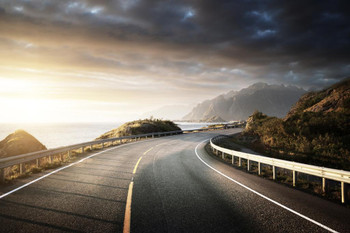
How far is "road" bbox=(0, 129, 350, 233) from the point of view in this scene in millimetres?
4411

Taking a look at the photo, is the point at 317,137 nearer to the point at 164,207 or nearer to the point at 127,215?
the point at 164,207

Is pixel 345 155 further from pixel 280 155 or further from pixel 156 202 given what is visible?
pixel 156 202

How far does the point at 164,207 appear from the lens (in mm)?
5457

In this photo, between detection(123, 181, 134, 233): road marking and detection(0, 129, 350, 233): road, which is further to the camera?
detection(0, 129, 350, 233): road

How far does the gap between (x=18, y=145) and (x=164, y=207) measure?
19.1 meters

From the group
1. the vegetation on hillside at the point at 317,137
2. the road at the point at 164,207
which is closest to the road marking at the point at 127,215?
the road at the point at 164,207

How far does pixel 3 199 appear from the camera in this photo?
5996 mm

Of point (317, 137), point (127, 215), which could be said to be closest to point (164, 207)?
point (127, 215)

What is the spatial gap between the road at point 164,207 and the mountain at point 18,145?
12785 millimetres

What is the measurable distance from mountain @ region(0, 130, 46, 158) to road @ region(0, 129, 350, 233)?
12.8m

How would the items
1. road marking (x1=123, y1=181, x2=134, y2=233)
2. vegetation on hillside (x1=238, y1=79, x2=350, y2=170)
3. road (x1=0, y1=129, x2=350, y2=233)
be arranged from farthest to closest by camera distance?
vegetation on hillside (x1=238, y1=79, x2=350, y2=170) < road (x1=0, y1=129, x2=350, y2=233) < road marking (x1=123, y1=181, x2=134, y2=233)

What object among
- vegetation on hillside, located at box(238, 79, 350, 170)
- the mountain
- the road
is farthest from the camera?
the mountain

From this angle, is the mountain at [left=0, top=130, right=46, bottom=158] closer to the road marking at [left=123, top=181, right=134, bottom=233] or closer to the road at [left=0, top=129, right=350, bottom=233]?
the road at [left=0, top=129, right=350, bottom=233]

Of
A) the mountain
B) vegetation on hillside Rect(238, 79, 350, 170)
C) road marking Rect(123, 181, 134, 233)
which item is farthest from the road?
the mountain
